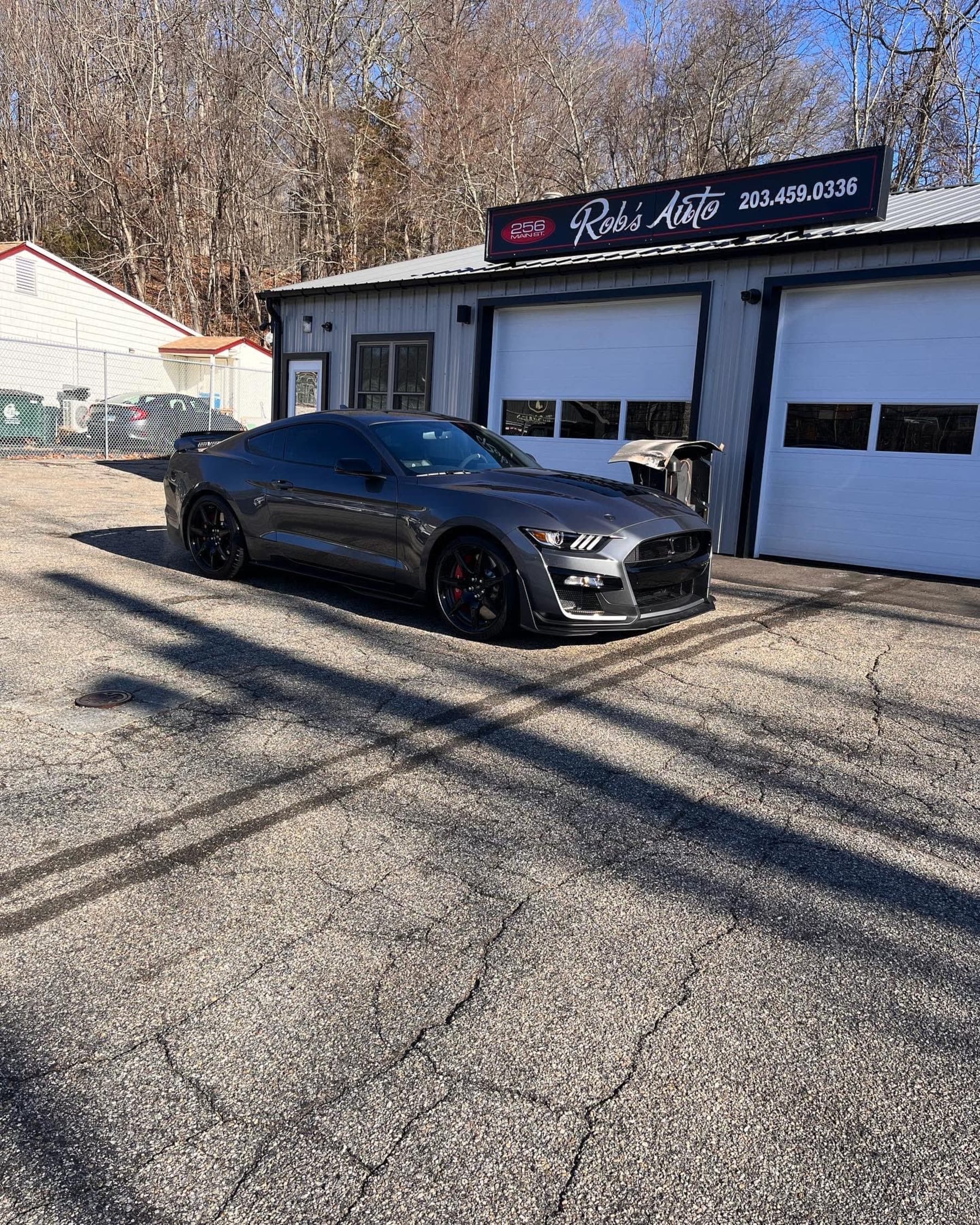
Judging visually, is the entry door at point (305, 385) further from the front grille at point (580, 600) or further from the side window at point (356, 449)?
the front grille at point (580, 600)

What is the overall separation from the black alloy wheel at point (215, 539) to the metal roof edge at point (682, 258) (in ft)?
23.0

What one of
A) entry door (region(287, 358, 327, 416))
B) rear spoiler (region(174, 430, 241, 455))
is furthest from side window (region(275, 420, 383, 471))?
entry door (region(287, 358, 327, 416))

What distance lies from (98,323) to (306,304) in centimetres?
1603

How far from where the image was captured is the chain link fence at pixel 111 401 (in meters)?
19.8

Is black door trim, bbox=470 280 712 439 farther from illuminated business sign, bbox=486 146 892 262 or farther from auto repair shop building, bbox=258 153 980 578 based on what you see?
illuminated business sign, bbox=486 146 892 262

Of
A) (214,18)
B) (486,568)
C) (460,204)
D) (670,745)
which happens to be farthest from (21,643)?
(214,18)

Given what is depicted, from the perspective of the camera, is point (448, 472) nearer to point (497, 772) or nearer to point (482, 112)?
point (497, 772)

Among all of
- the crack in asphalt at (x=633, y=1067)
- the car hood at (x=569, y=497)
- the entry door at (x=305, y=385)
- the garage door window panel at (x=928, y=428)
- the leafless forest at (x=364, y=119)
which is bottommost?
the crack in asphalt at (x=633, y=1067)

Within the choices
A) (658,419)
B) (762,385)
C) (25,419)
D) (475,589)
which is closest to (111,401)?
(25,419)

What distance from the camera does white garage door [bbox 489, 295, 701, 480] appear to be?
12.0 metres

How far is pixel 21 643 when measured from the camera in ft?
18.4

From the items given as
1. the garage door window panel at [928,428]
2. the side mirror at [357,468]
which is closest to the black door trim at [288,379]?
the garage door window panel at [928,428]

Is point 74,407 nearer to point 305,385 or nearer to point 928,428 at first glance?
point 305,385

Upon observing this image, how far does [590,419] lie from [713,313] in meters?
2.27
